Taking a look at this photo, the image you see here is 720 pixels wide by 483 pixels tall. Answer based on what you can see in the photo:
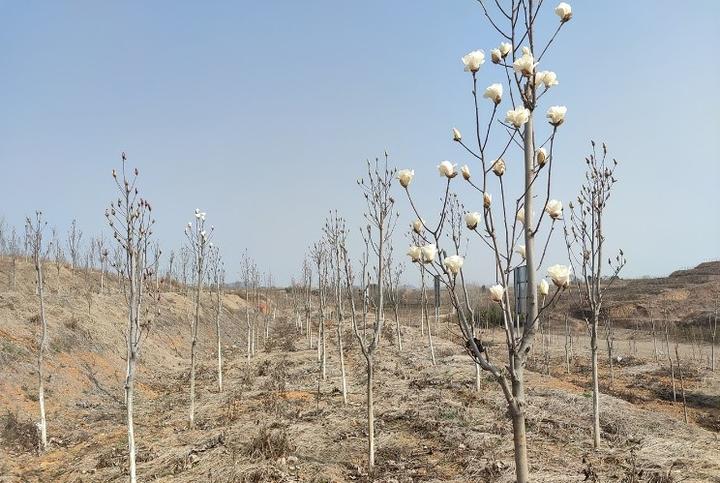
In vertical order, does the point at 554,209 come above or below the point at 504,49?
below

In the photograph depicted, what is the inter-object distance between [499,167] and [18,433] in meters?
12.2

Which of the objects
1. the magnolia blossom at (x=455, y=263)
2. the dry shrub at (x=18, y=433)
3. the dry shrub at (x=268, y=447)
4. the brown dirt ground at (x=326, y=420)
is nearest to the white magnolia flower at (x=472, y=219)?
the magnolia blossom at (x=455, y=263)

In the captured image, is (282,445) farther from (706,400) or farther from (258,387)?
(706,400)

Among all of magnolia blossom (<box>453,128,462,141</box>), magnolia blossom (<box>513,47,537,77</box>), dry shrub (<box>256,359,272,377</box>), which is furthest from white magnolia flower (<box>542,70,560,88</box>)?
dry shrub (<box>256,359,272,377</box>)

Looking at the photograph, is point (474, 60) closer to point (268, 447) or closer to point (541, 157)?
point (541, 157)

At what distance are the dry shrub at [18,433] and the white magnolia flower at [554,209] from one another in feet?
37.6

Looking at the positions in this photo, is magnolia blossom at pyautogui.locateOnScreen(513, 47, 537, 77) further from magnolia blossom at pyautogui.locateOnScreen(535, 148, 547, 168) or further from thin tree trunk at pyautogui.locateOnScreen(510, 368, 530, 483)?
thin tree trunk at pyautogui.locateOnScreen(510, 368, 530, 483)

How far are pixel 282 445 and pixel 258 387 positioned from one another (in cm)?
691

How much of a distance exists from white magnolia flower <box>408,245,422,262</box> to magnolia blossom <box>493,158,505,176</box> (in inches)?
25.7

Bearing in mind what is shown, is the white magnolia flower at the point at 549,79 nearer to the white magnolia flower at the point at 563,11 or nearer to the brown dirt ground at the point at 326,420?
the white magnolia flower at the point at 563,11

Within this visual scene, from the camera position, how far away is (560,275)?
2436 mm

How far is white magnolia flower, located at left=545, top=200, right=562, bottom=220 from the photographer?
2.77m

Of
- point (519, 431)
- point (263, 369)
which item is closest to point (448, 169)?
point (519, 431)

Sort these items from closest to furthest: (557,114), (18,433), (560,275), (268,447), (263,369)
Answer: (560,275)
(557,114)
(268,447)
(18,433)
(263,369)
